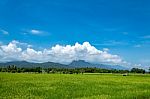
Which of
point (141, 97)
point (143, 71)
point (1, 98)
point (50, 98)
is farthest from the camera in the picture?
point (143, 71)

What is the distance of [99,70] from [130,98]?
504ft

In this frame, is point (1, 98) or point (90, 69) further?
point (90, 69)

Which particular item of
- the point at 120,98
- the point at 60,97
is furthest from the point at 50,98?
the point at 120,98

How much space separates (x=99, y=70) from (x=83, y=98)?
509ft

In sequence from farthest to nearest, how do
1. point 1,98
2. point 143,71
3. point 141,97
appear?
point 143,71 < point 141,97 < point 1,98

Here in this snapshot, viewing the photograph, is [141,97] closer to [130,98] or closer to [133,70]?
[130,98]

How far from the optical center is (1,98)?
64.8 feet

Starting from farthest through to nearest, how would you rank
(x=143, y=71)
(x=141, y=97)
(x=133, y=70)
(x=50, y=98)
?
(x=133, y=70) < (x=143, y=71) < (x=141, y=97) < (x=50, y=98)

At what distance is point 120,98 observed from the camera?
73.3 feet

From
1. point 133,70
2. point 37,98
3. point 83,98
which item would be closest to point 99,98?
point 83,98

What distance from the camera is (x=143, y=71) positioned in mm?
169875

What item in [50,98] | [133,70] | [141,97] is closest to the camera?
[50,98]

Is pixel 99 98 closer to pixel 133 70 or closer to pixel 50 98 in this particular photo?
pixel 50 98

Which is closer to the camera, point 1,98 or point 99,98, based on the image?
point 1,98
